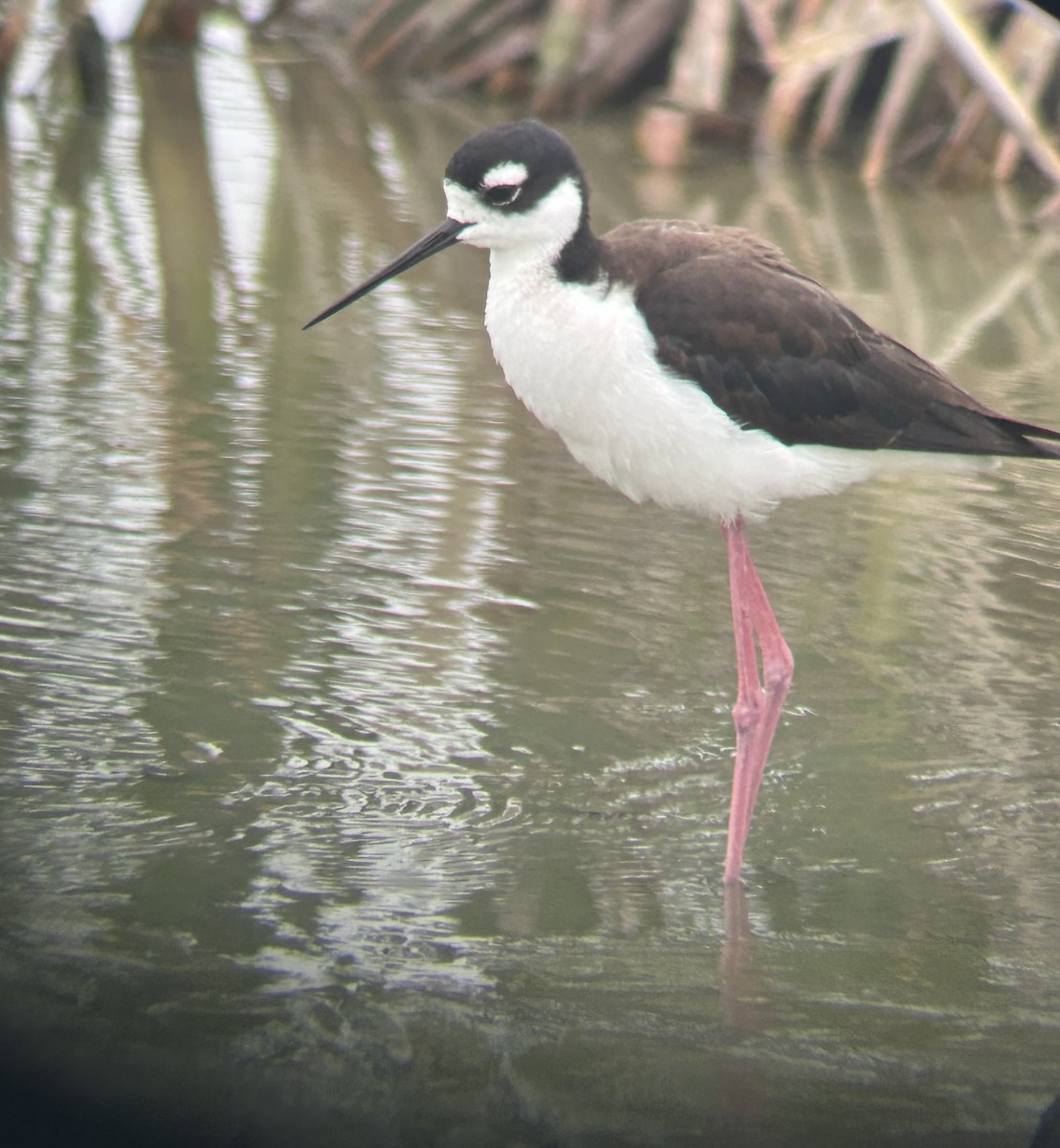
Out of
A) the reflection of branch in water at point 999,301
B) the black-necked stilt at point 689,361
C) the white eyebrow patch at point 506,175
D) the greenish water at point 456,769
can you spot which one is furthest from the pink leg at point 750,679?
the reflection of branch in water at point 999,301

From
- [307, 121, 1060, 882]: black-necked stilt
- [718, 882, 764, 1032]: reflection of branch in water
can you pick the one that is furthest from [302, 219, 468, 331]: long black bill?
[718, 882, 764, 1032]: reflection of branch in water

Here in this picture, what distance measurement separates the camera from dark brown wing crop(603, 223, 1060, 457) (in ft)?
11.9

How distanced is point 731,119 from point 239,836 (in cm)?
850

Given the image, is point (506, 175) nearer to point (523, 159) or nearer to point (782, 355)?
point (523, 159)

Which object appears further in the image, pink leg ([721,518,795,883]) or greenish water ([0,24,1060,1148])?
pink leg ([721,518,795,883])

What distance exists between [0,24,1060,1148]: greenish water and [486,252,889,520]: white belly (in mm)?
656

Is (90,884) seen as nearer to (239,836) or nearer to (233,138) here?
(239,836)

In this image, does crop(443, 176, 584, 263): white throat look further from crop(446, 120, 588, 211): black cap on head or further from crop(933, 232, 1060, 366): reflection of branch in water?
crop(933, 232, 1060, 366): reflection of branch in water

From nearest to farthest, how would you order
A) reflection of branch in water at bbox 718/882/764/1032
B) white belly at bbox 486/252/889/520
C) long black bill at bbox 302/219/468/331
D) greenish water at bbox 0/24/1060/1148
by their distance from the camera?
greenish water at bbox 0/24/1060/1148, reflection of branch in water at bbox 718/882/764/1032, white belly at bbox 486/252/889/520, long black bill at bbox 302/219/468/331

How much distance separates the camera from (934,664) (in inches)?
182

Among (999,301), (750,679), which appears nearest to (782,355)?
(750,679)

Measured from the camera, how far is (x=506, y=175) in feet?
11.8

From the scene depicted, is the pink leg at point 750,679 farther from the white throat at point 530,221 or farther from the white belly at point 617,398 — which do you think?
the white throat at point 530,221

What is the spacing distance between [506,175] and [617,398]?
0.46 meters
